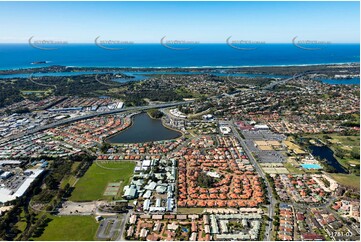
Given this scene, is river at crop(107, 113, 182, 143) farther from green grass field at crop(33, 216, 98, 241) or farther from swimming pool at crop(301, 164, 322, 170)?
swimming pool at crop(301, 164, 322, 170)

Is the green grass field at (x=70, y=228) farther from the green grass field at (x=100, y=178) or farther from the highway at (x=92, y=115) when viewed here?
the highway at (x=92, y=115)

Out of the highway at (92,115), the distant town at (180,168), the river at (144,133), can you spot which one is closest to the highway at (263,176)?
the distant town at (180,168)

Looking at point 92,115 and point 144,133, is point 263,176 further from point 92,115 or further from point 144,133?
point 92,115

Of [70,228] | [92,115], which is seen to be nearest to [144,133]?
[92,115]

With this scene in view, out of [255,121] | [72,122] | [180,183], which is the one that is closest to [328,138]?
[255,121]

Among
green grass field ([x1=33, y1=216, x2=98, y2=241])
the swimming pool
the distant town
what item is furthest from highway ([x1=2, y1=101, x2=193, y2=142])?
the swimming pool

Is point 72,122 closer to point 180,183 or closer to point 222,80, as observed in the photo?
point 180,183
